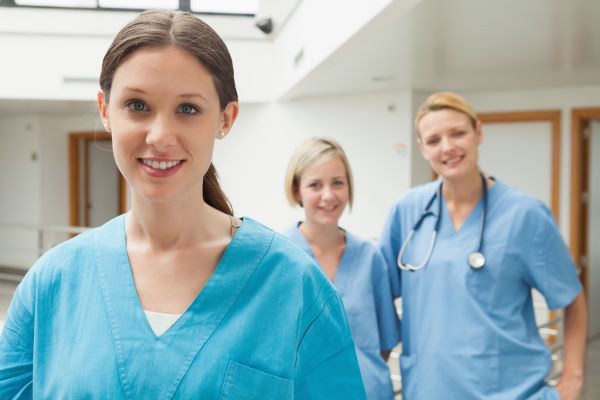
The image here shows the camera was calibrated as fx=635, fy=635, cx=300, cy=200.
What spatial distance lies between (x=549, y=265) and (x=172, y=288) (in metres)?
1.15

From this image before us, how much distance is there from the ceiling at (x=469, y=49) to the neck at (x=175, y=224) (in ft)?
6.42

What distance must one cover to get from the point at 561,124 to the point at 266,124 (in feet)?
9.02

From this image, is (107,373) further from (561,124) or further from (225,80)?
(561,124)

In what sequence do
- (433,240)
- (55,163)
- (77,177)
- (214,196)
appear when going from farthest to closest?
(77,177)
(55,163)
(433,240)
(214,196)

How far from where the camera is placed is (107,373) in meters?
0.89

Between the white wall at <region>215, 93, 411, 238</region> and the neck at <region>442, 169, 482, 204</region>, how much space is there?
3894mm

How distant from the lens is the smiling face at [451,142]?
175 cm

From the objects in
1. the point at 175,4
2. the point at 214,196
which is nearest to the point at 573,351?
the point at 214,196

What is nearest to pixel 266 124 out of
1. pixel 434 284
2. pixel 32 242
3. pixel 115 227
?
pixel 32 242

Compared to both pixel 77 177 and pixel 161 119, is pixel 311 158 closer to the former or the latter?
pixel 161 119

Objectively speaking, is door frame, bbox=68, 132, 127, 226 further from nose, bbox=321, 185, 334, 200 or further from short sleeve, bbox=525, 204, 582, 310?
short sleeve, bbox=525, 204, 582, 310

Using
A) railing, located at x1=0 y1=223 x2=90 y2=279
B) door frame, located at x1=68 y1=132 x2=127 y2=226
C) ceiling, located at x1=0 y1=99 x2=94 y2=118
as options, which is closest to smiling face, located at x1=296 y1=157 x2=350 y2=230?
ceiling, located at x1=0 y1=99 x2=94 y2=118

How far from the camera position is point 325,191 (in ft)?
6.26

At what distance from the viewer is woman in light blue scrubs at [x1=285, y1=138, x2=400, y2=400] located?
1834 millimetres
